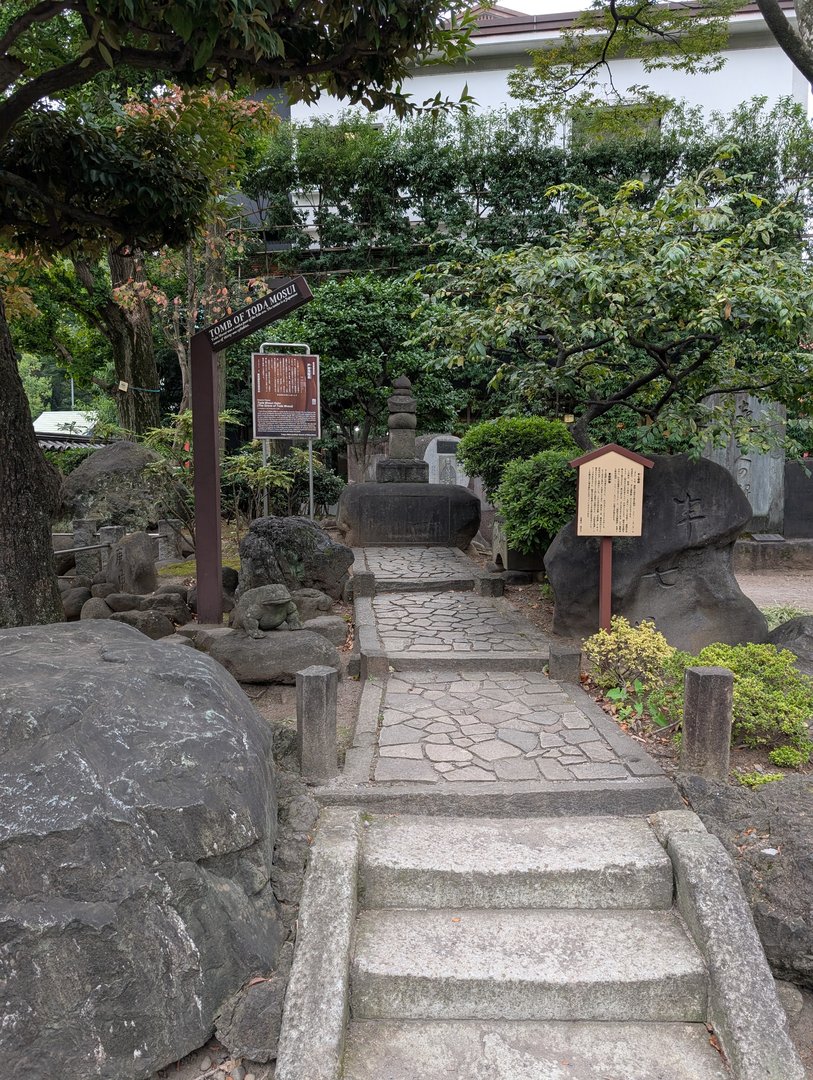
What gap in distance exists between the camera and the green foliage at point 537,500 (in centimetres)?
955

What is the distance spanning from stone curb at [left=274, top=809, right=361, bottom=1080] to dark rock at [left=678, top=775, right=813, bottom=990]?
2094 millimetres

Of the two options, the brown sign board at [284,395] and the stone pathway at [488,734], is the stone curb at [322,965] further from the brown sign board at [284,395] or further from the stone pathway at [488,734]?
the brown sign board at [284,395]

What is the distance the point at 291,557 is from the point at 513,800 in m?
5.38

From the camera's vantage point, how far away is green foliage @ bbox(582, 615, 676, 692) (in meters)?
6.17

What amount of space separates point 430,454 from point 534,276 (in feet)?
38.8

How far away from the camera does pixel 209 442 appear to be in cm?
815

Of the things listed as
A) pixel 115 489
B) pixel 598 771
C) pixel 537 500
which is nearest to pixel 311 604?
pixel 537 500

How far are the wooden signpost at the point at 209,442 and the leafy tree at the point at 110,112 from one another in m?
1.00

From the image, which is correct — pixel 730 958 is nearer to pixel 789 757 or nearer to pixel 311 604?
pixel 789 757

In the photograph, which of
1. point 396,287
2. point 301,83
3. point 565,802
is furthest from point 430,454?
point 565,802

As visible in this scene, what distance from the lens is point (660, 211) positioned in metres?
7.44

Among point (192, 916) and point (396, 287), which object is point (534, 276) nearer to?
point (192, 916)

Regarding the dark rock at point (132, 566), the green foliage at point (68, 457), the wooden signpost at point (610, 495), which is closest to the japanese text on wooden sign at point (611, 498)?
the wooden signpost at point (610, 495)

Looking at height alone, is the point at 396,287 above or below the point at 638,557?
above
